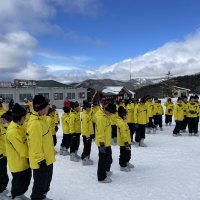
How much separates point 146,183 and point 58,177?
2.11 m

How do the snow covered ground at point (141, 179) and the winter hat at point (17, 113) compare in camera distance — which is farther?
the snow covered ground at point (141, 179)

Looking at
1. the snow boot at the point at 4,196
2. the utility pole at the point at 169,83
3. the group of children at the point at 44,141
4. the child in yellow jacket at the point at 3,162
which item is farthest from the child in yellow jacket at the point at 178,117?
the utility pole at the point at 169,83

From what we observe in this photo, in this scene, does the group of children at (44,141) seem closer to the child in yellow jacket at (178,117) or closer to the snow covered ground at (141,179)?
the snow covered ground at (141,179)

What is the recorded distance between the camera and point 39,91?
43688 millimetres

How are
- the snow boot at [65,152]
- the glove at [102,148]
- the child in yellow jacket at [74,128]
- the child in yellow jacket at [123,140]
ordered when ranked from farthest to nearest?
the snow boot at [65,152]
the child in yellow jacket at [74,128]
the child in yellow jacket at [123,140]
the glove at [102,148]

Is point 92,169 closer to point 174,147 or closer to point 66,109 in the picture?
point 66,109

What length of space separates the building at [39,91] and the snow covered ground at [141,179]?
32.7 meters

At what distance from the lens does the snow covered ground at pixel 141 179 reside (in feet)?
20.1

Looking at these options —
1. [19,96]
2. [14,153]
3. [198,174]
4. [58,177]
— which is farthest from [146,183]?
[19,96]

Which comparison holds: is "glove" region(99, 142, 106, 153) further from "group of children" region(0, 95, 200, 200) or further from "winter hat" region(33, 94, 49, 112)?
"winter hat" region(33, 94, 49, 112)

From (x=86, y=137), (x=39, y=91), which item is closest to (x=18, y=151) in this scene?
(x=86, y=137)

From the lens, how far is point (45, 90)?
145ft

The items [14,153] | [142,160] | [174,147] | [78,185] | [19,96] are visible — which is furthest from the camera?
[19,96]

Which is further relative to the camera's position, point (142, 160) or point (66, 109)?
point (66, 109)
